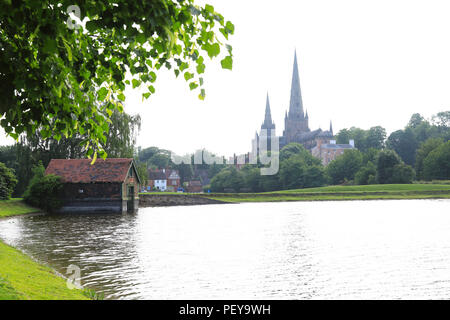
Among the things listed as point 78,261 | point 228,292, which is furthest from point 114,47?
point 78,261

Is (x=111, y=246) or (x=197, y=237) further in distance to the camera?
(x=197, y=237)

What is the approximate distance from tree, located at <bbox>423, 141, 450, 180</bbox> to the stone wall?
54287 millimetres

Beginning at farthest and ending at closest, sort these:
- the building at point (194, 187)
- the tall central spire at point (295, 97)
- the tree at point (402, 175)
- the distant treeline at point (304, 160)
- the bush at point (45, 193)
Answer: the tall central spire at point (295, 97), the building at point (194, 187), the tree at point (402, 175), the distant treeline at point (304, 160), the bush at point (45, 193)

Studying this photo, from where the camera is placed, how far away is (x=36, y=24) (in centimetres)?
519

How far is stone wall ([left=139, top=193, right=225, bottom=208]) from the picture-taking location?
6875cm

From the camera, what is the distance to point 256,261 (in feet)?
53.0

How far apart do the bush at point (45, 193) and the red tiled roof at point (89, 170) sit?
137cm

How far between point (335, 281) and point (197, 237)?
41.3 ft

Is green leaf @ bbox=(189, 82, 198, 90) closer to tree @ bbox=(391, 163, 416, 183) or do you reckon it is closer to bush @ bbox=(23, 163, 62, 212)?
bush @ bbox=(23, 163, 62, 212)

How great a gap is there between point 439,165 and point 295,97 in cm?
9780

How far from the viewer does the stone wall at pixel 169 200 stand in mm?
68750

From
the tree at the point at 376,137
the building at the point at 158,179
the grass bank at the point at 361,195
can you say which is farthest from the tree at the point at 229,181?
the tree at the point at 376,137

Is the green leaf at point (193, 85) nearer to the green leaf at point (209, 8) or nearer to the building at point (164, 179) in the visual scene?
the green leaf at point (209, 8)
